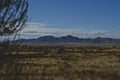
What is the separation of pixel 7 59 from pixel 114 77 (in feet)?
34.4

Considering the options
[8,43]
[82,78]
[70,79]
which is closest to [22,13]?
[8,43]

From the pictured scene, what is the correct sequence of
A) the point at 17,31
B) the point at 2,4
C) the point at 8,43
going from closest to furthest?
the point at 8,43, the point at 2,4, the point at 17,31

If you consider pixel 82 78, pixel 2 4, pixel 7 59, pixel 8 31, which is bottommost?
pixel 82 78

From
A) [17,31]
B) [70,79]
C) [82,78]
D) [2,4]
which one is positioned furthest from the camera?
[82,78]

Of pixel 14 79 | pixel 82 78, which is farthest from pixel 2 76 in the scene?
pixel 82 78

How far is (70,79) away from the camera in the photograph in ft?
66.8

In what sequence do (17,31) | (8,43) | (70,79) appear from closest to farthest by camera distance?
1. (8,43)
2. (17,31)
3. (70,79)

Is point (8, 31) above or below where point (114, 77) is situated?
above

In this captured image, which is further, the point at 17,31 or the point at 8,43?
the point at 17,31

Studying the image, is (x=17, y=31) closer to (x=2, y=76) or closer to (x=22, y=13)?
(x=22, y=13)

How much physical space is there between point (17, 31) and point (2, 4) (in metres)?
1.43

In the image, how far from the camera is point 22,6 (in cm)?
1474

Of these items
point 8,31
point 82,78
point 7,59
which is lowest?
point 82,78

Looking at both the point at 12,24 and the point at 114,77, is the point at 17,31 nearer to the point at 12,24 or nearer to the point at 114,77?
the point at 12,24
